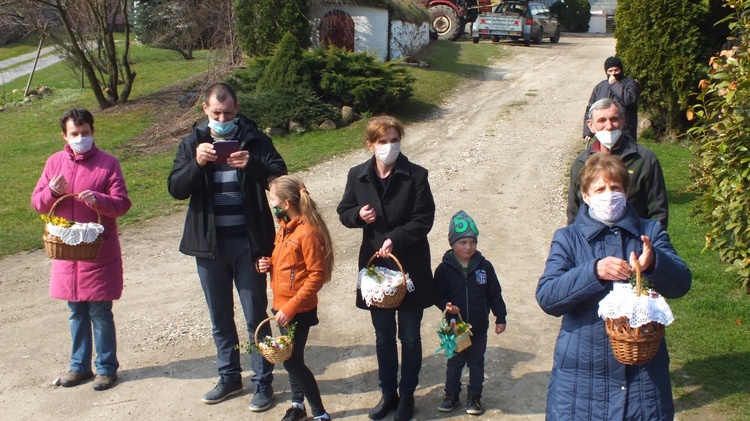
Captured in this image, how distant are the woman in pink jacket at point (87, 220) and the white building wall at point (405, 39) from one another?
17.3 meters

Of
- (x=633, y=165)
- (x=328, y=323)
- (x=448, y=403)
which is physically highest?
(x=633, y=165)

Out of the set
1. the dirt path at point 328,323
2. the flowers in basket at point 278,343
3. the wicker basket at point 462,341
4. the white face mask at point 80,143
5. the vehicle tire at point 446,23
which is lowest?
the dirt path at point 328,323

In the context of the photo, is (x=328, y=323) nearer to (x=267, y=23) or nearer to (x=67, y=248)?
(x=67, y=248)

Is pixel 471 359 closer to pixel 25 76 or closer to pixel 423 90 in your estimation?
pixel 423 90

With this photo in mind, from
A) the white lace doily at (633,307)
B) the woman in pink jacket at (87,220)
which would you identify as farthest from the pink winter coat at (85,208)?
the white lace doily at (633,307)

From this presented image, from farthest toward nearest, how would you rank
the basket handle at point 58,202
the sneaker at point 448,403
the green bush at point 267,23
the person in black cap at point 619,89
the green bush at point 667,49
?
the green bush at point 267,23 → the green bush at point 667,49 → the person in black cap at point 619,89 → the basket handle at point 58,202 → the sneaker at point 448,403

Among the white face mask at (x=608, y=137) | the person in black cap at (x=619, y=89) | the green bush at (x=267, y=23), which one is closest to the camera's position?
the white face mask at (x=608, y=137)

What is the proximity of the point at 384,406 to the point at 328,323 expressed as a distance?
1709mm

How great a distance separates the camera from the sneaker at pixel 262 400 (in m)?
4.88

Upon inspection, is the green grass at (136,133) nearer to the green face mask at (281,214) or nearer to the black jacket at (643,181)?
the green face mask at (281,214)

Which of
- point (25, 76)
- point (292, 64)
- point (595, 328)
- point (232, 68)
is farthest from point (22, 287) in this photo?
point (25, 76)

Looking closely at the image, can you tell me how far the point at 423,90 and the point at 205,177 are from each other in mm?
14397

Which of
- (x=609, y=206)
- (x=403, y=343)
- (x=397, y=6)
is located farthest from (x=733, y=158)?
(x=397, y=6)

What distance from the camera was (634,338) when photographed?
115 inches
